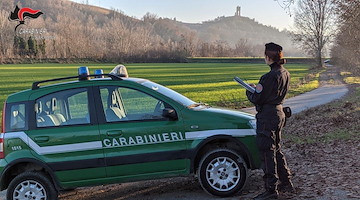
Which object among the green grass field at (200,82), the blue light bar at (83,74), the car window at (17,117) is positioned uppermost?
the blue light bar at (83,74)

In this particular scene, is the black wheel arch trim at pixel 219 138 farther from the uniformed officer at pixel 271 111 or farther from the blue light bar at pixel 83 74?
the blue light bar at pixel 83 74

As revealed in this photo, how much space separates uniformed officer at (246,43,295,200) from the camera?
16.0 ft

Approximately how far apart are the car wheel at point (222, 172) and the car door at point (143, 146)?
0.31 metres

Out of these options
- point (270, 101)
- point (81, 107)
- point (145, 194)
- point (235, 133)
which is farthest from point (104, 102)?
point (270, 101)

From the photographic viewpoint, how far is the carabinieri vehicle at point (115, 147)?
5.29 m

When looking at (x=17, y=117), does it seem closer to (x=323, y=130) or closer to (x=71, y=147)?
(x=71, y=147)

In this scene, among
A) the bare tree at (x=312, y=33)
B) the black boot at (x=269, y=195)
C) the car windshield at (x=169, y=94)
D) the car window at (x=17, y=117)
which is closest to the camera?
the black boot at (x=269, y=195)

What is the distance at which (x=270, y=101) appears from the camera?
4.91 meters

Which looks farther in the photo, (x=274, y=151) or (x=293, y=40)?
(x=293, y=40)

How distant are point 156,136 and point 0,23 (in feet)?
343

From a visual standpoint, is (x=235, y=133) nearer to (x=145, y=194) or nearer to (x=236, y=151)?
(x=236, y=151)

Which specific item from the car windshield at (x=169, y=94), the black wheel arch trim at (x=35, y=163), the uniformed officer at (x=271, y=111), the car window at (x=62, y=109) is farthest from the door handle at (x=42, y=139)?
the uniformed officer at (x=271, y=111)

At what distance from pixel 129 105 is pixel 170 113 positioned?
800 millimetres

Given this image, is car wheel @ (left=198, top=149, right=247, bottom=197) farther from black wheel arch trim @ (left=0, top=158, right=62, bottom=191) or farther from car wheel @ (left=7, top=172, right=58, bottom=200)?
car wheel @ (left=7, top=172, right=58, bottom=200)
